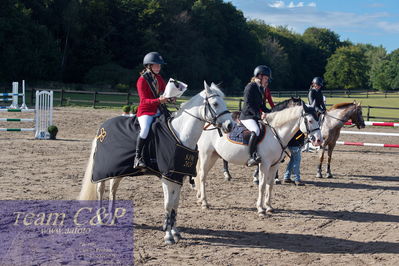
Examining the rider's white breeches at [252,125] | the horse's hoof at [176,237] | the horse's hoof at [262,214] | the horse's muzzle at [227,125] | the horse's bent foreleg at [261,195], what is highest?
the horse's muzzle at [227,125]

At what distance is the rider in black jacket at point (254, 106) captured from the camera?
8.10 m

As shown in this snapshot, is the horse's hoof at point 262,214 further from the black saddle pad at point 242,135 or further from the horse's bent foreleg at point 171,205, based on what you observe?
the horse's bent foreleg at point 171,205

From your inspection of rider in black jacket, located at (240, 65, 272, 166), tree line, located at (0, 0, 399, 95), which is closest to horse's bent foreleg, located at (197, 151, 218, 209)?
rider in black jacket, located at (240, 65, 272, 166)

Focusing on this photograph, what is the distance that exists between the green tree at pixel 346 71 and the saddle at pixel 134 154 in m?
87.1

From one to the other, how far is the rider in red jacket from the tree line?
41.8 metres

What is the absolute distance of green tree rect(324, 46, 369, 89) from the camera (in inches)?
3482

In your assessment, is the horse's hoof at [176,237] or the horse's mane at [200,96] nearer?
the horse's hoof at [176,237]

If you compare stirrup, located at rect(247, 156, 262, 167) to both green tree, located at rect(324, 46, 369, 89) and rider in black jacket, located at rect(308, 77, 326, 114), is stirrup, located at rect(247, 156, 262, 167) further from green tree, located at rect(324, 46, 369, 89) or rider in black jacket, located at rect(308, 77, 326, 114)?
green tree, located at rect(324, 46, 369, 89)

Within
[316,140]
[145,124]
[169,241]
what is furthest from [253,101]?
[169,241]

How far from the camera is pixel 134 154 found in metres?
6.43

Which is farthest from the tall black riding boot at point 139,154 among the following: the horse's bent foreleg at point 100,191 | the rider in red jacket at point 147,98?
the horse's bent foreleg at point 100,191

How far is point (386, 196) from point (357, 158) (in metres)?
5.70

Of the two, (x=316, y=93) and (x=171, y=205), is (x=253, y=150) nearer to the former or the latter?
(x=171, y=205)

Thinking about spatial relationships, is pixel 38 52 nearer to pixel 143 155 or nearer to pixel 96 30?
pixel 96 30
